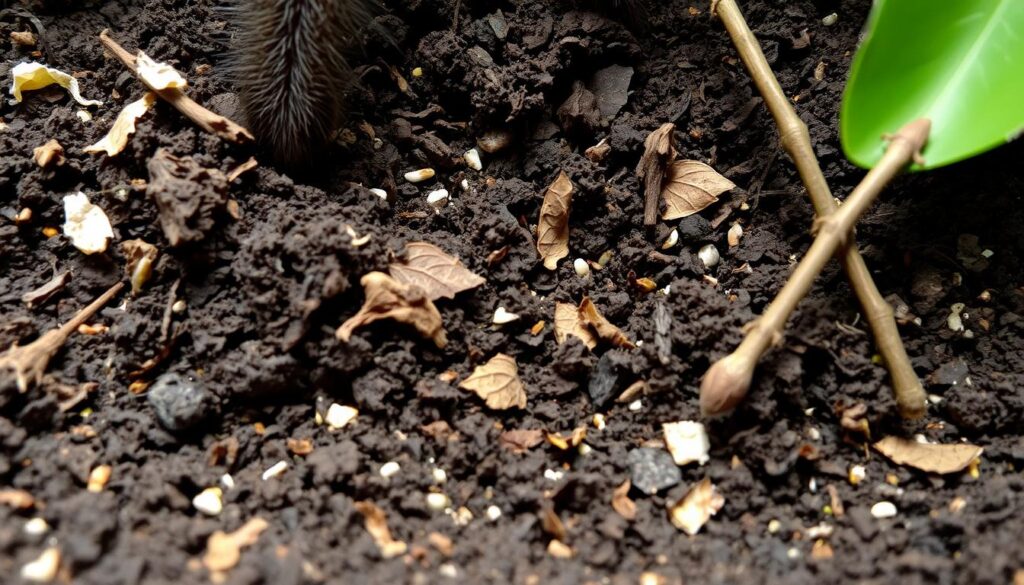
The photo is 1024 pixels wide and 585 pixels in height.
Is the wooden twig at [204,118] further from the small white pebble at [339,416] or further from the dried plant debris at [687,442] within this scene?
the dried plant debris at [687,442]

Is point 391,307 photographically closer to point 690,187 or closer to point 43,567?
point 43,567

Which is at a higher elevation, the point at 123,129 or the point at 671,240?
the point at 123,129

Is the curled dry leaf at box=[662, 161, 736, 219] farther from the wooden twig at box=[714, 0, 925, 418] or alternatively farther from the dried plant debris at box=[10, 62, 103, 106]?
the dried plant debris at box=[10, 62, 103, 106]

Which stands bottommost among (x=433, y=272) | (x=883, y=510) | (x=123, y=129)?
(x=883, y=510)

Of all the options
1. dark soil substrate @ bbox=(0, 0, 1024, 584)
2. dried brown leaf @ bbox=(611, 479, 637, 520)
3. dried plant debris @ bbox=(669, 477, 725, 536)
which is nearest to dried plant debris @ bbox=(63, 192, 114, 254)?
dark soil substrate @ bbox=(0, 0, 1024, 584)

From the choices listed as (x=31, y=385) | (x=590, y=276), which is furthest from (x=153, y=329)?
(x=590, y=276)

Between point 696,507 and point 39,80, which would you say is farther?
point 39,80

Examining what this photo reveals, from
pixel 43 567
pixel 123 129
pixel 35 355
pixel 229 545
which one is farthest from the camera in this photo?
pixel 123 129

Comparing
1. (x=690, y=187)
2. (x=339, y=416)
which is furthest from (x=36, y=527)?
(x=690, y=187)

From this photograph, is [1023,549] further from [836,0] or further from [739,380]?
[836,0]
